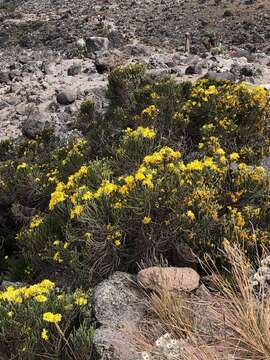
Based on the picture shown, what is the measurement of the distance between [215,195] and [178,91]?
3.87m

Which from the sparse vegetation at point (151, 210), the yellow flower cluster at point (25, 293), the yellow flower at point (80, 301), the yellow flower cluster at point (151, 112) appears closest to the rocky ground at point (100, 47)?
the yellow flower cluster at point (151, 112)

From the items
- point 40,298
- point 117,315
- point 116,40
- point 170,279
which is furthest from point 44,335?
point 116,40

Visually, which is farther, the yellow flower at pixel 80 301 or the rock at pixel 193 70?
the rock at pixel 193 70

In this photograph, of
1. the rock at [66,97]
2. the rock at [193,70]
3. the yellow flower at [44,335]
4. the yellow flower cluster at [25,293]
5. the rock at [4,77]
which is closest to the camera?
the yellow flower at [44,335]

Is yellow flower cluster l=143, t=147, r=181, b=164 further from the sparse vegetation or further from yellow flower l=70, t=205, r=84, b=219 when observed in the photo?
yellow flower l=70, t=205, r=84, b=219

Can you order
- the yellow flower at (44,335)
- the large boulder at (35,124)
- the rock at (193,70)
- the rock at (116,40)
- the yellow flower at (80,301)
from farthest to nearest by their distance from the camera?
the rock at (116,40)
the rock at (193,70)
the large boulder at (35,124)
the yellow flower at (80,301)
the yellow flower at (44,335)

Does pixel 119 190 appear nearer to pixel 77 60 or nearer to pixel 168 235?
pixel 168 235

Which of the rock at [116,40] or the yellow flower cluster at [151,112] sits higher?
the yellow flower cluster at [151,112]

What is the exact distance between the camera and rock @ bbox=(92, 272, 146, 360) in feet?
11.0

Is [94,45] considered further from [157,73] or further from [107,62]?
[157,73]

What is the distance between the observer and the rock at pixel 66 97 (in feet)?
42.2

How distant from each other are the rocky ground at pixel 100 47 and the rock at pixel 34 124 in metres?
0.03

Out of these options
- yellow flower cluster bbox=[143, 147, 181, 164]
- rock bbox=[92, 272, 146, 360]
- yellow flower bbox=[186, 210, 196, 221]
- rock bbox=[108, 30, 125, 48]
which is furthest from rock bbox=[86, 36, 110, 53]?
rock bbox=[92, 272, 146, 360]

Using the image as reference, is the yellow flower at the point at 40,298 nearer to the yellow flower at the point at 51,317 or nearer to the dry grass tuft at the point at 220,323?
the yellow flower at the point at 51,317
